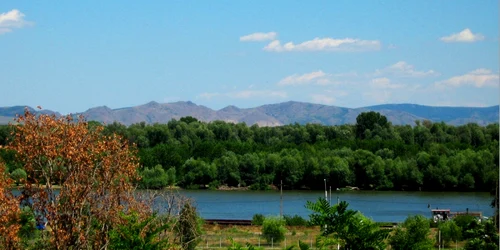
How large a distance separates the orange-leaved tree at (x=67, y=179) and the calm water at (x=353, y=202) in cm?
2488

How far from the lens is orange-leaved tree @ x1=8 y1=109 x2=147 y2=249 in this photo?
33.6 ft

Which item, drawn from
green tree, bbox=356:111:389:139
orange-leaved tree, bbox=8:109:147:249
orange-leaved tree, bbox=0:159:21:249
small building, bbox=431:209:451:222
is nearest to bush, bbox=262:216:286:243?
small building, bbox=431:209:451:222

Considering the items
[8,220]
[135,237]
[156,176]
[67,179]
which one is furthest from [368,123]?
[135,237]

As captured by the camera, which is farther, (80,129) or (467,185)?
(467,185)

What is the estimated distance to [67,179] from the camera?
1030 cm

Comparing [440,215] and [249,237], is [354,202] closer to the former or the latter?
[440,215]

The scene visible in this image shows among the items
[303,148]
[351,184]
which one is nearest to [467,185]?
[351,184]

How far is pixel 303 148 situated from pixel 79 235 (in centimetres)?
5408

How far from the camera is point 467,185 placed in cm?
5319

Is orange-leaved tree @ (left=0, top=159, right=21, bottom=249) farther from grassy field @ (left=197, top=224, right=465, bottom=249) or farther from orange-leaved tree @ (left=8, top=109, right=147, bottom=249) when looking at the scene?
grassy field @ (left=197, top=224, right=465, bottom=249)

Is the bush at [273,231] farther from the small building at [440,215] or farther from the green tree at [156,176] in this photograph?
the green tree at [156,176]

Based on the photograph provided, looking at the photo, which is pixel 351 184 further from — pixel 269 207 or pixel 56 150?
pixel 56 150

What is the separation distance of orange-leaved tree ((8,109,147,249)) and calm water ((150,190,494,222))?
24.9 metres

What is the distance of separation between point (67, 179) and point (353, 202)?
1392 inches
